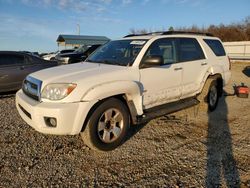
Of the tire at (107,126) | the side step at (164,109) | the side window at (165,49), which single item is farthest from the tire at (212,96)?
the tire at (107,126)

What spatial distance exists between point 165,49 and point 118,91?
5.38 ft

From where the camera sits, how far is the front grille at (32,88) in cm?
377

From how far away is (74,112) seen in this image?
345 cm

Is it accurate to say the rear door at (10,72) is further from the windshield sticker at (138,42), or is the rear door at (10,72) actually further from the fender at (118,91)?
the fender at (118,91)

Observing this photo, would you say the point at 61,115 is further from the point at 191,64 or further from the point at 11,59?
the point at 11,59

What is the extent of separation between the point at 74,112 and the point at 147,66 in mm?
1612

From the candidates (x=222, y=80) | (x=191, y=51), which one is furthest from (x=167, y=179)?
(x=222, y=80)

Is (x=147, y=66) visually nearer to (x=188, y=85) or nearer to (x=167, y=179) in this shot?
(x=188, y=85)

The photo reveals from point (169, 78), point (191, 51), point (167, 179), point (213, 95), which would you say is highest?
point (191, 51)

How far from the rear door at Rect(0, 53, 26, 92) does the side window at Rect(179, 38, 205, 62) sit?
4917 millimetres

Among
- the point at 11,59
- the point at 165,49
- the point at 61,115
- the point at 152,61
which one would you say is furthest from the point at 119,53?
the point at 11,59

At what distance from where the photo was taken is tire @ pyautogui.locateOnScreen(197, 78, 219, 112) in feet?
19.5

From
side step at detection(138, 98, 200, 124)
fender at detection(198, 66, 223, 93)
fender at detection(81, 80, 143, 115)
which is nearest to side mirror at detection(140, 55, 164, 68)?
fender at detection(81, 80, 143, 115)

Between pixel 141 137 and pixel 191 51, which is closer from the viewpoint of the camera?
pixel 141 137
